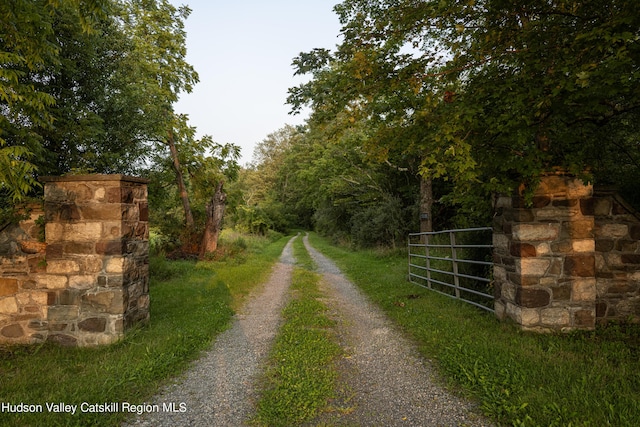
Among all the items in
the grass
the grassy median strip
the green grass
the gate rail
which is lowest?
the grassy median strip

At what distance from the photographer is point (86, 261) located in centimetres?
446

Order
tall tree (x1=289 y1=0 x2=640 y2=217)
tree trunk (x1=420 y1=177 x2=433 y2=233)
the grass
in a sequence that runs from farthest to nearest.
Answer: tree trunk (x1=420 y1=177 x2=433 y2=233) < tall tree (x1=289 y1=0 x2=640 y2=217) < the grass

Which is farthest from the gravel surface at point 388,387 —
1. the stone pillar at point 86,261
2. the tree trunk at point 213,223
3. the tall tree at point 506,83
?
the tree trunk at point 213,223

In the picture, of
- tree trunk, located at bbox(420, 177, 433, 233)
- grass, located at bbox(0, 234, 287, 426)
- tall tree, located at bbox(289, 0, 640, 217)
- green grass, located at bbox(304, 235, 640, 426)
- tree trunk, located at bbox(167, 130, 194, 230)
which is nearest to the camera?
green grass, located at bbox(304, 235, 640, 426)

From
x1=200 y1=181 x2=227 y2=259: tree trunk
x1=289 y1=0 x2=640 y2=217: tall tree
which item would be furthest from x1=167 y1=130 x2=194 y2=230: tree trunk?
x1=289 y1=0 x2=640 y2=217: tall tree

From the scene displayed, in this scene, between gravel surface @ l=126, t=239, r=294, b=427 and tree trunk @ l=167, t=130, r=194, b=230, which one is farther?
tree trunk @ l=167, t=130, r=194, b=230

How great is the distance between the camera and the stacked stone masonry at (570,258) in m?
4.45

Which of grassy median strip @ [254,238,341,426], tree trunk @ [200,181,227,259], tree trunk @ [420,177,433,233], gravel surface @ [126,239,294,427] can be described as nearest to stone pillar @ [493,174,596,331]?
grassy median strip @ [254,238,341,426]

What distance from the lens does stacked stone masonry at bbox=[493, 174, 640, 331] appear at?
14.6ft

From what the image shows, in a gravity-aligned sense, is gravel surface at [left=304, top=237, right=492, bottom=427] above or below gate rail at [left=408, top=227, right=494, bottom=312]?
below

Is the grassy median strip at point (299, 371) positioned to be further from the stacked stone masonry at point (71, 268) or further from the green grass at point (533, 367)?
the stacked stone masonry at point (71, 268)

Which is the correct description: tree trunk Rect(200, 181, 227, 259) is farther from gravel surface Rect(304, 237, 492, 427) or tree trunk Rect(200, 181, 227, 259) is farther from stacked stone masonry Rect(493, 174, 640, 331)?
stacked stone masonry Rect(493, 174, 640, 331)

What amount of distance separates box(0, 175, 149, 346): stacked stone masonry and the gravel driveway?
156 cm

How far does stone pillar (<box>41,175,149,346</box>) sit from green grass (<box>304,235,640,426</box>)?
411cm
